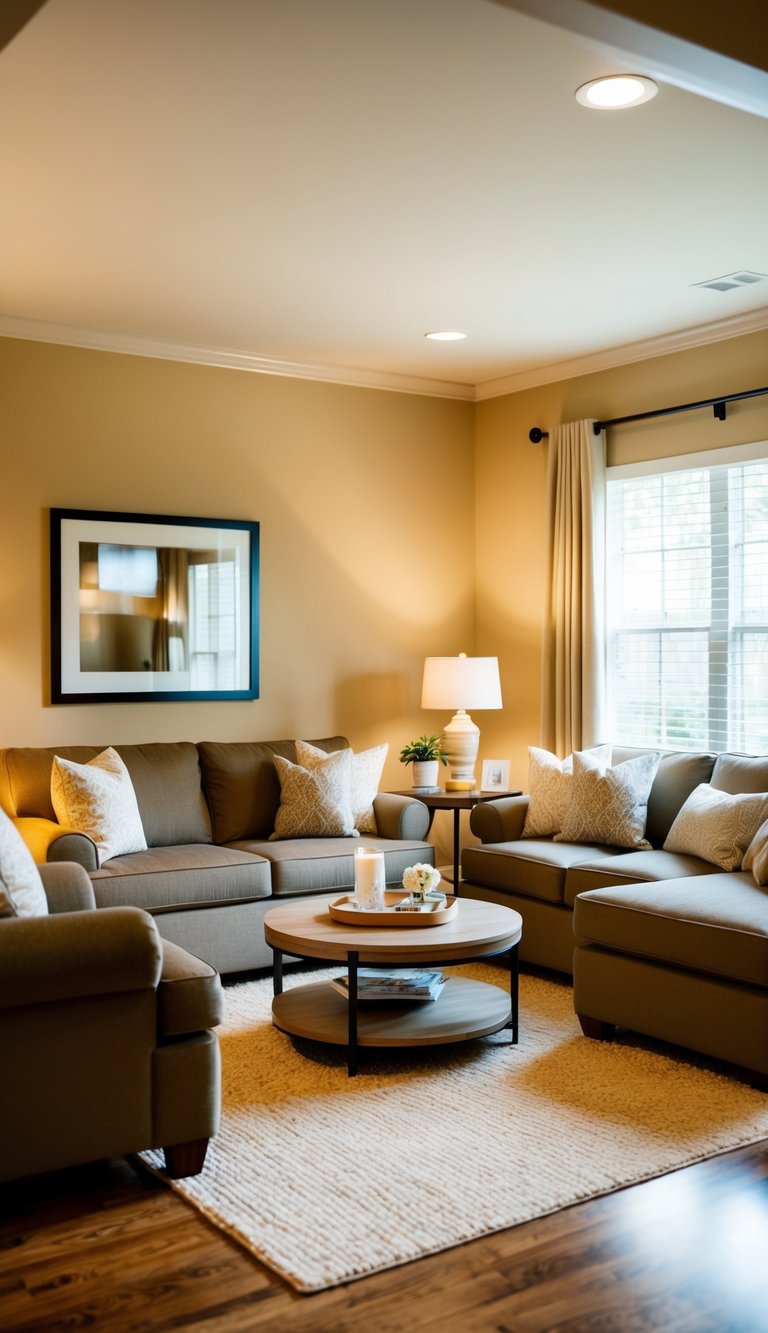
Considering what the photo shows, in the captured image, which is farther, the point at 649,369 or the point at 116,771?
the point at 649,369

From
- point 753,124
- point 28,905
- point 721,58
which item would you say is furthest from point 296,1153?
point 753,124

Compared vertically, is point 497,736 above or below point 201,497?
below

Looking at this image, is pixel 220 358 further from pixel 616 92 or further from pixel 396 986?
pixel 396 986

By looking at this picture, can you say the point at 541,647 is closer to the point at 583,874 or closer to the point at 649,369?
the point at 649,369

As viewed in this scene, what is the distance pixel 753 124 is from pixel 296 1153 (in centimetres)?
305

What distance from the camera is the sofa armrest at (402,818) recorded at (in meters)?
5.45

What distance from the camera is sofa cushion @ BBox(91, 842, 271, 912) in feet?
14.6

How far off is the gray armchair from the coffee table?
742 millimetres

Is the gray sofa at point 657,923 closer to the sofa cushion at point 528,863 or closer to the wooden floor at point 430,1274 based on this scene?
the sofa cushion at point 528,863

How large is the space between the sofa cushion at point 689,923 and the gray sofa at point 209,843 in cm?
131

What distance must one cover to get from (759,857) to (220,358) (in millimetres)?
3422

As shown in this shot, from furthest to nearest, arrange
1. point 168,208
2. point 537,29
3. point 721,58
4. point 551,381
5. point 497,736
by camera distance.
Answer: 1. point 497,736
2. point 551,381
3. point 168,208
4. point 537,29
5. point 721,58

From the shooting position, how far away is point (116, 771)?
194 inches

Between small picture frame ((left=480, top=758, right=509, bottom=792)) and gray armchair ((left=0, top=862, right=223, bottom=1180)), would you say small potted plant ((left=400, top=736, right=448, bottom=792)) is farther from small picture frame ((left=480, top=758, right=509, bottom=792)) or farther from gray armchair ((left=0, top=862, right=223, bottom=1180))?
gray armchair ((left=0, top=862, right=223, bottom=1180))
